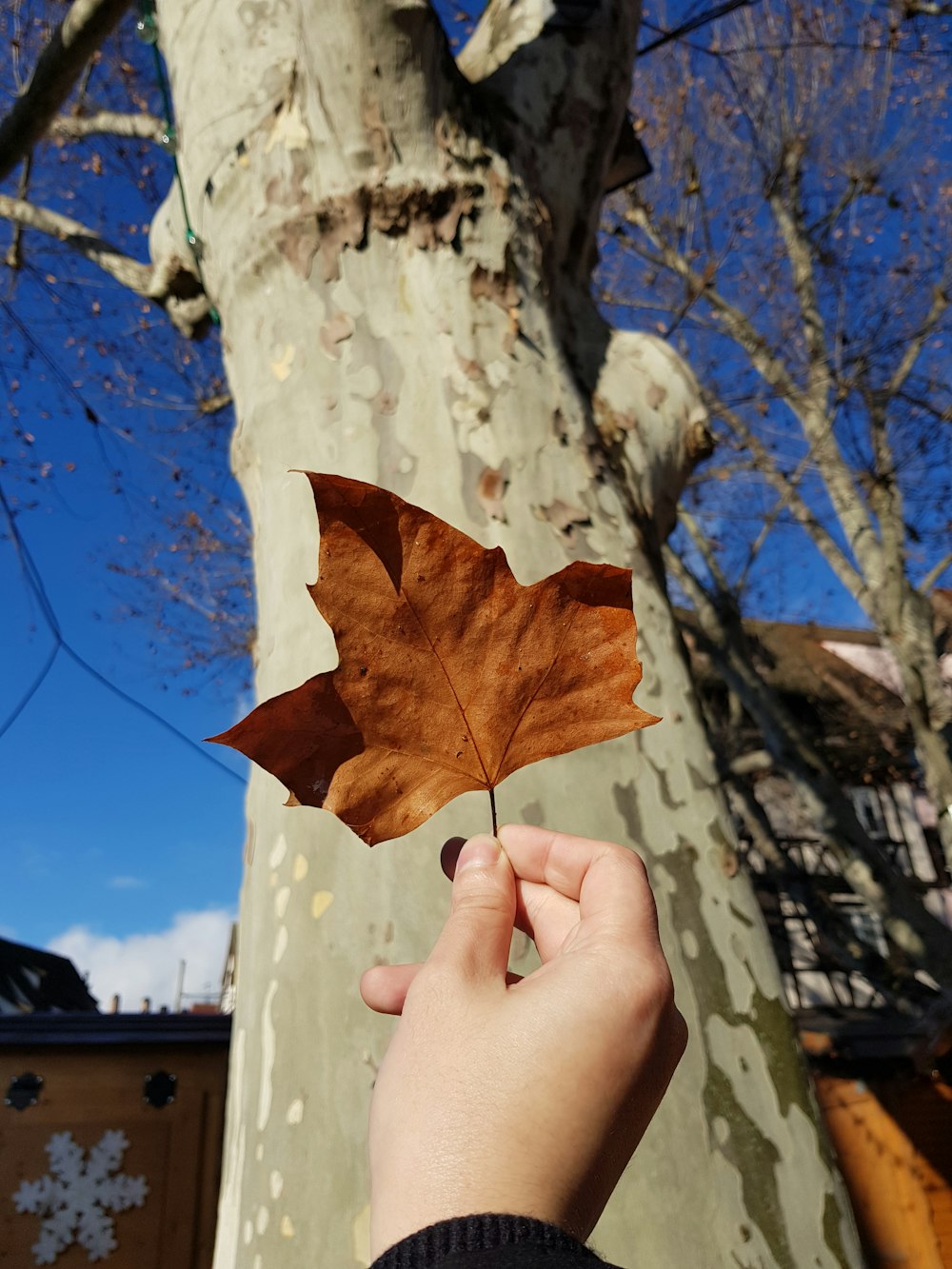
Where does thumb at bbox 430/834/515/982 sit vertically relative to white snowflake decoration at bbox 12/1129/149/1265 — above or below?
above

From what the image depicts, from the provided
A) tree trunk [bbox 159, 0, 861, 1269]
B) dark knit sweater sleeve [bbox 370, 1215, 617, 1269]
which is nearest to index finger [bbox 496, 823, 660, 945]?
dark knit sweater sleeve [bbox 370, 1215, 617, 1269]

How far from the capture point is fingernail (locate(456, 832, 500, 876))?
0.65m

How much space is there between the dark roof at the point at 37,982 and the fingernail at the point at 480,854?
8.65 m

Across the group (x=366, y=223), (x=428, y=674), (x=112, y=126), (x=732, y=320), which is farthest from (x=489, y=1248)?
(x=732, y=320)

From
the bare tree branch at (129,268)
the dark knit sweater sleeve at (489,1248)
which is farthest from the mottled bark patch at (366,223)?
the dark knit sweater sleeve at (489,1248)

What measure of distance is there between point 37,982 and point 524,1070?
10924mm

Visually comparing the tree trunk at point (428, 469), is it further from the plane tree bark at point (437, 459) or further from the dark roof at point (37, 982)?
the dark roof at point (37, 982)

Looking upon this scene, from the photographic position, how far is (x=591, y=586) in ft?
2.04

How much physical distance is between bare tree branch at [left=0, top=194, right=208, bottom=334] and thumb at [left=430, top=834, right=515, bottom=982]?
2273 millimetres

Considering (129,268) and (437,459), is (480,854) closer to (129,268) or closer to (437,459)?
(437,459)

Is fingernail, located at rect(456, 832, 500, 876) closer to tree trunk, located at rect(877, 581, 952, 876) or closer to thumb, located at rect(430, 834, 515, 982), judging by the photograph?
thumb, located at rect(430, 834, 515, 982)

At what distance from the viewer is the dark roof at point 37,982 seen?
26.8ft

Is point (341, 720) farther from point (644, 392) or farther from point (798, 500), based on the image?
point (798, 500)

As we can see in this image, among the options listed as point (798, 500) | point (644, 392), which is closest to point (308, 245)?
point (644, 392)
